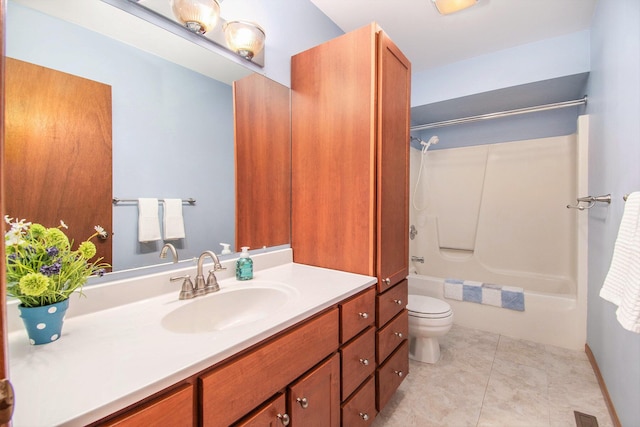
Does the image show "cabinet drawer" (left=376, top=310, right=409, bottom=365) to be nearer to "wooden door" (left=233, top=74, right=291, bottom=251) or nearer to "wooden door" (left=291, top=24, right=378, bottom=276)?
"wooden door" (left=291, top=24, right=378, bottom=276)

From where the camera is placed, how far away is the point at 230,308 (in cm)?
112

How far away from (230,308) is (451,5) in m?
2.17

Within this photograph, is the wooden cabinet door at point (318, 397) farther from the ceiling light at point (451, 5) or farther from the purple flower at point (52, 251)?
the ceiling light at point (451, 5)

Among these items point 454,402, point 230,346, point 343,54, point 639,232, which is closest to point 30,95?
point 230,346

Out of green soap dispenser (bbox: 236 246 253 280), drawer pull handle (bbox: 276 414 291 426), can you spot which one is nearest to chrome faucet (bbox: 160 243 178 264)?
green soap dispenser (bbox: 236 246 253 280)

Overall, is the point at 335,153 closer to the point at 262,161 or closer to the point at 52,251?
the point at 262,161

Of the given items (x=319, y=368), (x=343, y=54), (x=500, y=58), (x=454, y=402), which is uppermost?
(x=500, y=58)

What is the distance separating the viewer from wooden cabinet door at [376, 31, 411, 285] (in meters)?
1.36

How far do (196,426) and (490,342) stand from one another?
2.44 metres

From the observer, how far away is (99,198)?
94 cm

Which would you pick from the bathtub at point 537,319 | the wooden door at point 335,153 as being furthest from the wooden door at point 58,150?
the bathtub at point 537,319

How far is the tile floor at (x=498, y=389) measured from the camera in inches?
Answer: 59.2

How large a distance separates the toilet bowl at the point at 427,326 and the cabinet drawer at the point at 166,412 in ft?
5.47

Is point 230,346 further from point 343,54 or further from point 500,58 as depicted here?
point 500,58
